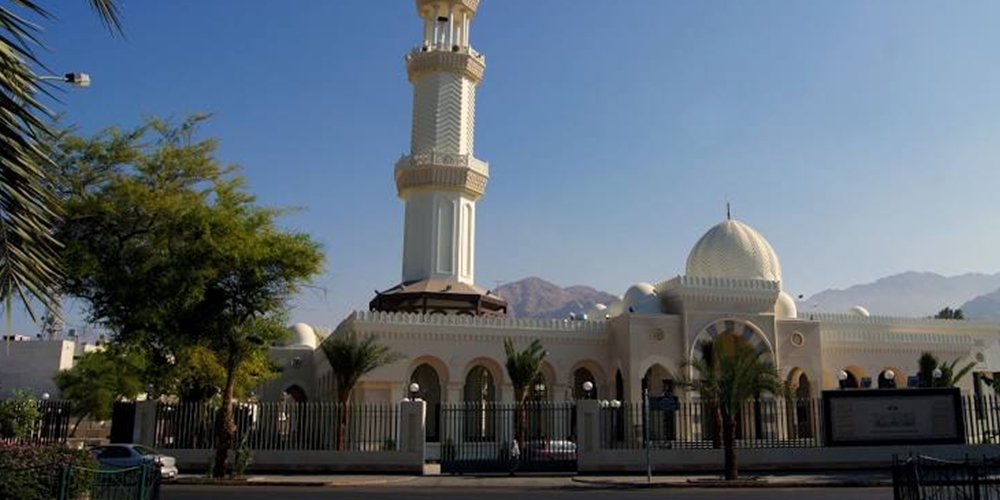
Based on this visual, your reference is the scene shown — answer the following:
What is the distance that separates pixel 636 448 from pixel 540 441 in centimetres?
373

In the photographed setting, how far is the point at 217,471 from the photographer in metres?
22.1

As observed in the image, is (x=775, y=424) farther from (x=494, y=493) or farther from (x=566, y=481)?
(x=494, y=493)

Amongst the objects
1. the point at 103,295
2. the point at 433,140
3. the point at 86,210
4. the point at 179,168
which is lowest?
the point at 103,295

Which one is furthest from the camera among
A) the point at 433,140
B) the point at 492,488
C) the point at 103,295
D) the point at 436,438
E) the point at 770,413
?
the point at 433,140

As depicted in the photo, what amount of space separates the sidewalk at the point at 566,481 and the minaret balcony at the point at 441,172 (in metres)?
17.7

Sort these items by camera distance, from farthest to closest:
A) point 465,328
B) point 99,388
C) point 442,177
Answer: point 99,388, point 442,177, point 465,328

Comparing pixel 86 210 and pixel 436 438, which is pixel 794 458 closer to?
pixel 436 438

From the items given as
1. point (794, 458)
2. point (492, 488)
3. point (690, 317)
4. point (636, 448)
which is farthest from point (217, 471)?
point (690, 317)

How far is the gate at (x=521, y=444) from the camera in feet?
81.9

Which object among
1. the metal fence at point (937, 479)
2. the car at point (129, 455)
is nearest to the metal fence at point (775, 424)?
the car at point (129, 455)

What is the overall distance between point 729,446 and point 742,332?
50.6ft

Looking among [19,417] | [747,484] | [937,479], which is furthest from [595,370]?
[937,479]

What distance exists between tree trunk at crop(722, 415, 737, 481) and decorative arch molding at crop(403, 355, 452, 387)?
48.1ft

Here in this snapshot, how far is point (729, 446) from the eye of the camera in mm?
22125
